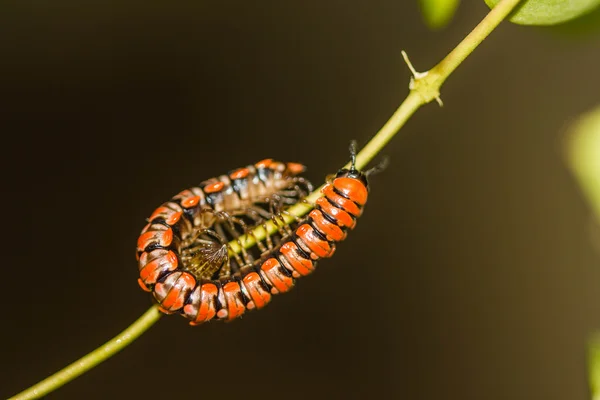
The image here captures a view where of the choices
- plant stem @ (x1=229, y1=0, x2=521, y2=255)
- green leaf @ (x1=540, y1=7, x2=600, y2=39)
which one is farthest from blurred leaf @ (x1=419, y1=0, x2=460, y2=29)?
green leaf @ (x1=540, y1=7, x2=600, y2=39)

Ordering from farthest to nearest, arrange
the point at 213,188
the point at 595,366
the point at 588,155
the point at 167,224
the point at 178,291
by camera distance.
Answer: the point at 213,188 < the point at 167,224 < the point at 178,291 < the point at 595,366 < the point at 588,155

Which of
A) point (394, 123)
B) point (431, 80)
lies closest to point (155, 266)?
point (394, 123)

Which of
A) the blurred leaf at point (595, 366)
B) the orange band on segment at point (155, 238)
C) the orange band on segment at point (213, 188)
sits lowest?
the blurred leaf at point (595, 366)

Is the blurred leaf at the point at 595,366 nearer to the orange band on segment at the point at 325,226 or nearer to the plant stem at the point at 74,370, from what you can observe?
the orange band on segment at the point at 325,226

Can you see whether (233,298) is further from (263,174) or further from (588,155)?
(588,155)

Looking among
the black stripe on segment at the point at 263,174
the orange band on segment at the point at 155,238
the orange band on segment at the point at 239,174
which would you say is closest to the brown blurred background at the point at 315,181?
the black stripe on segment at the point at 263,174

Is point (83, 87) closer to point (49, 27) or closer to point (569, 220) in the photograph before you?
point (49, 27)

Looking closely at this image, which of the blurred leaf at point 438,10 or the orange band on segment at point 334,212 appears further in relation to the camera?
the orange band on segment at point 334,212
